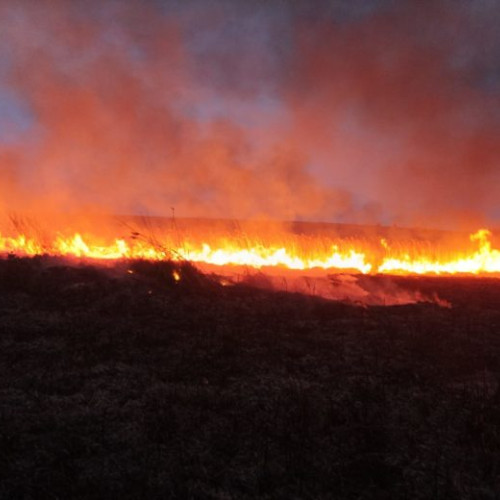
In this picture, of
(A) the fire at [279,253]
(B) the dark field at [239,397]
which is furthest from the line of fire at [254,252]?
(B) the dark field at [239,397]

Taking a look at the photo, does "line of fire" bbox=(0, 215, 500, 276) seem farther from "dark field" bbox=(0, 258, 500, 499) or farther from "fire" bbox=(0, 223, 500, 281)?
"dark field" bbox=(0, 258, 500, 499)

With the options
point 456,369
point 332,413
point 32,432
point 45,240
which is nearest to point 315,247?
point 45,240

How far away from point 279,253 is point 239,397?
10462 millimetres

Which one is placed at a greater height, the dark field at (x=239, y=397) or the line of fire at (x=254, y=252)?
the line of fire at (x=254, y=252)

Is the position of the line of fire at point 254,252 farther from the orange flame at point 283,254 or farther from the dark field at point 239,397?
the dark field at point 239,397

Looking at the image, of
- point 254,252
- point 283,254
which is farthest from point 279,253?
point 254,252

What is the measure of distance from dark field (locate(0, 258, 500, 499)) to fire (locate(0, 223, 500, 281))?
3.41m

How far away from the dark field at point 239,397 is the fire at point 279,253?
11.2 feet

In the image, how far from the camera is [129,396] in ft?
19.7

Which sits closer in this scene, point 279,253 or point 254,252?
point 254,252

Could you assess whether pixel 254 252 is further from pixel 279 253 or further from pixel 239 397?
pixel 239 397

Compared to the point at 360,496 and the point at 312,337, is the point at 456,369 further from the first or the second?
the point at 360,496

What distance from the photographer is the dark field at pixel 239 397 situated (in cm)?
427

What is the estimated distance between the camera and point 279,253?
16.3 m
